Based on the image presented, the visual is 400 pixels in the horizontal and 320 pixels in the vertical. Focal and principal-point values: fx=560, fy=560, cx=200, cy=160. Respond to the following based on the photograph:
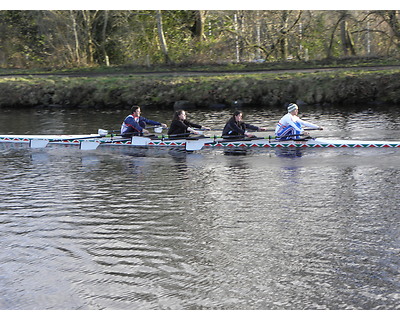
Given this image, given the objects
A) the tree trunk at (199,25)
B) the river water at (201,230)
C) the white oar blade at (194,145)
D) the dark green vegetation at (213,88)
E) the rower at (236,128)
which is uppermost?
the tree trunk at (199,25)

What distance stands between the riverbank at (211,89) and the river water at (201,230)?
11901mm

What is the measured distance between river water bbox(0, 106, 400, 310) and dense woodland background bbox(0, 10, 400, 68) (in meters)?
21.7

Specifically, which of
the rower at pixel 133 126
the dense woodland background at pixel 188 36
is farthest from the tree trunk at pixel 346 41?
the rower at pixel 133 126

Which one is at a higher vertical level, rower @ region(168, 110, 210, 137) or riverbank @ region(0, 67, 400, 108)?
riverbank @ region(0, 67, 400, 108)

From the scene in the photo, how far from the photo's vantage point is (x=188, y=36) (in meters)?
42.3

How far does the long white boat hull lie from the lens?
56.7 feet

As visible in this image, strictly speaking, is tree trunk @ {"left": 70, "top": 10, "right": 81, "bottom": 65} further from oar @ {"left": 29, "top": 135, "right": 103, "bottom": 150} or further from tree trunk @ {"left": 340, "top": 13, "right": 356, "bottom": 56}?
oar @ {"left": 29, "top": 135, "right": 103, "bottom": 150}

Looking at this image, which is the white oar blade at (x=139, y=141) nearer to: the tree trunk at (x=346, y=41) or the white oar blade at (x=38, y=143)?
the white oar blade at (x=38, y=143)

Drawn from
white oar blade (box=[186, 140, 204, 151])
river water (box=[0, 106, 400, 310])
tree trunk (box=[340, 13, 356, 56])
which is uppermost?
tree trunk (box=[340, 13, 356, 56])

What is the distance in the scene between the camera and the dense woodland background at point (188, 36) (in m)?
37.0

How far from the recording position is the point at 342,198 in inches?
504

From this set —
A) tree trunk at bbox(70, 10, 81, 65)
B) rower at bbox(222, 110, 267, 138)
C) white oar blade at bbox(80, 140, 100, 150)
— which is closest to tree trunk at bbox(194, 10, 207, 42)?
tree trunk at bbox(70, 10, 81, 65)

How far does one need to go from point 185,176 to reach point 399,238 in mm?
6653

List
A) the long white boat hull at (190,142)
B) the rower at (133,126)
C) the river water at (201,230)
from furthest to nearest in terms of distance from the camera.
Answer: the rower at (133,126) < the long white boat hull at (190,142) < the river water at (201,230)
